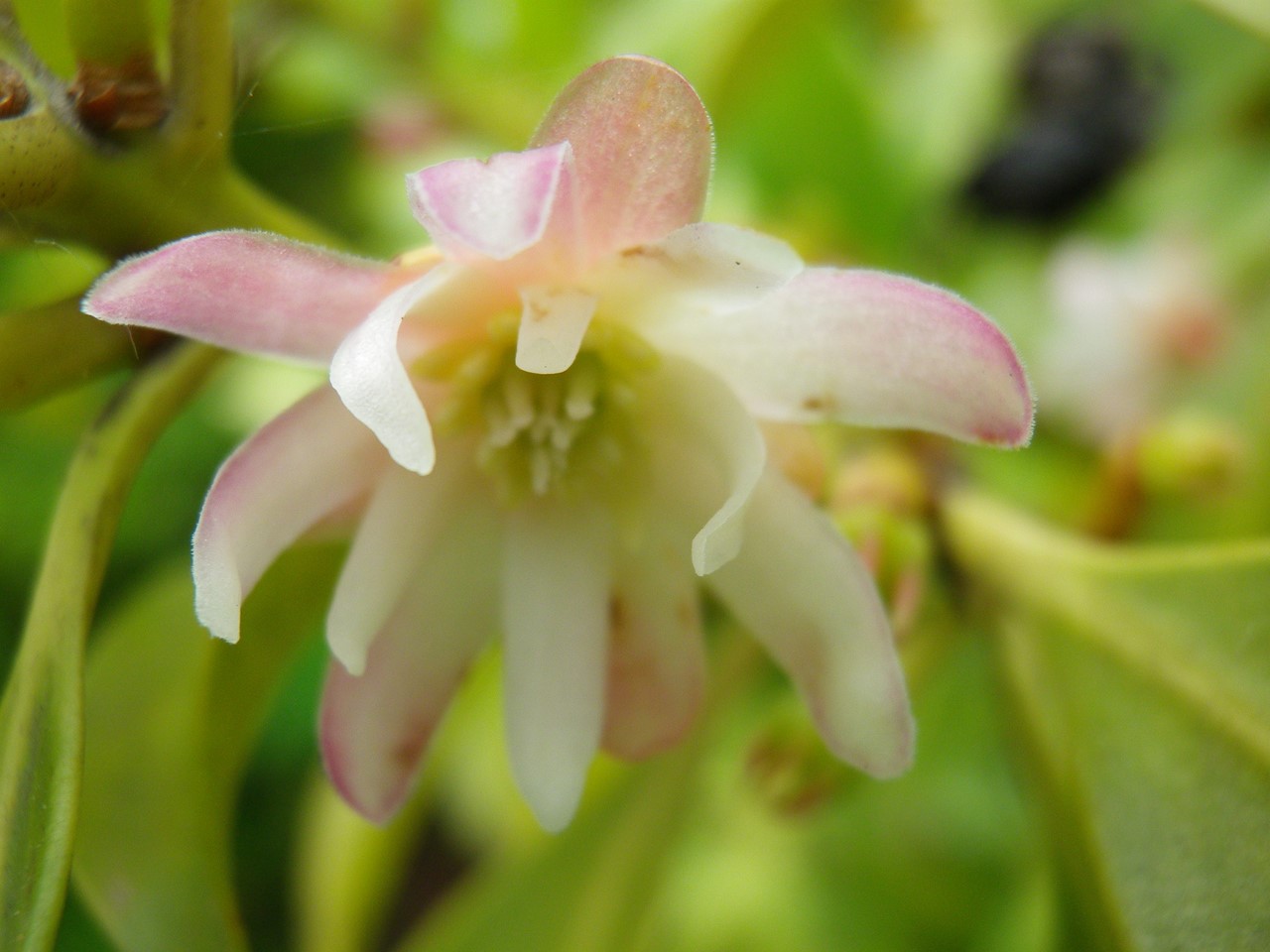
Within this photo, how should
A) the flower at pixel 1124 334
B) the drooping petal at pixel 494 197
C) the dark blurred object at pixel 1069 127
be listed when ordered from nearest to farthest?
the drooping petal at pixel 494 197 → the flower at pixel 1124 334 → the dark blurred object at pixel 1069 127

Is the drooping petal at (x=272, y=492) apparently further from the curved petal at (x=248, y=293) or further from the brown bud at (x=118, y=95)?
the brown bud at (x=118, y=95)

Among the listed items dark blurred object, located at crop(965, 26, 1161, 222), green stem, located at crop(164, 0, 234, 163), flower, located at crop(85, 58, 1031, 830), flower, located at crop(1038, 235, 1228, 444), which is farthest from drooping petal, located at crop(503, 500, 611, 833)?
dark blurred object, located at crop(965, 26, 1161, 222)

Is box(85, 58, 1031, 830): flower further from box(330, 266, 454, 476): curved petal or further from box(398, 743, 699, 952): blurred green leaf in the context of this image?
box(398, 743, 699, 952): blurred green leaf

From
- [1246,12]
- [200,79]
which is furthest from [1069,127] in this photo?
[200,79]

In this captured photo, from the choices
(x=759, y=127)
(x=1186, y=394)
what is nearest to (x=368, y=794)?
(x=759, y=127)

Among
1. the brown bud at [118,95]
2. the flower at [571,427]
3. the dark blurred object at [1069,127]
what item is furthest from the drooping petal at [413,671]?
the dark blurred object at [1069,127]

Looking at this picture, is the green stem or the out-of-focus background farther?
the out-of-focus background
